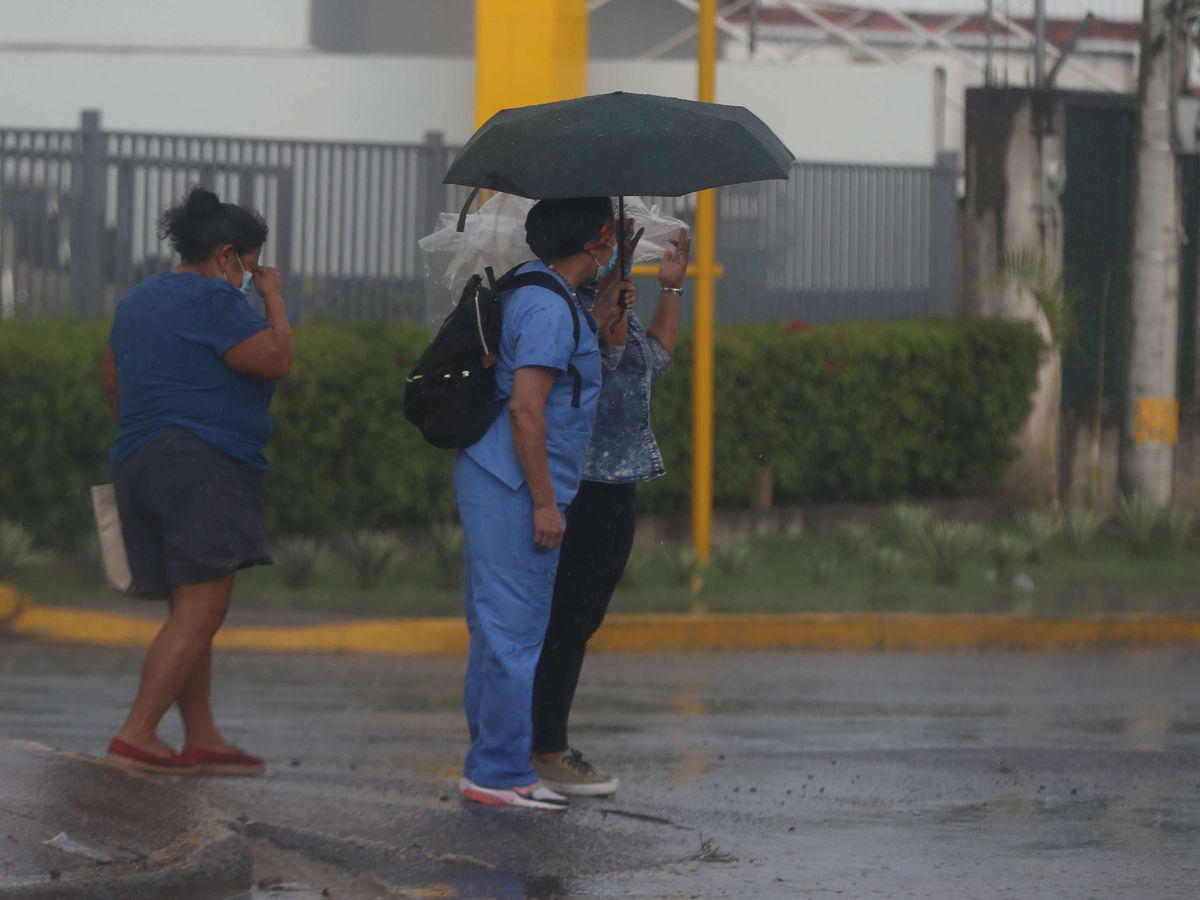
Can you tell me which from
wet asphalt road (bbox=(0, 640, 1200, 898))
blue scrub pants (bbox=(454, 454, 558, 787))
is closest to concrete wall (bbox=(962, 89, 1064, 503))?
wet asphalt road (bbox=(0, 640, 1200, 898))

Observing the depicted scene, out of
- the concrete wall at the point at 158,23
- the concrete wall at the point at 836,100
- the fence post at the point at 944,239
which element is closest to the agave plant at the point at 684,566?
the fence post at the point at 944,239

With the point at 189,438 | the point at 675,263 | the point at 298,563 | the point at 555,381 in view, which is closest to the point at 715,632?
the point at 298,563

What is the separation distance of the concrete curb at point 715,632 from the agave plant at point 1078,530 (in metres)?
2.71

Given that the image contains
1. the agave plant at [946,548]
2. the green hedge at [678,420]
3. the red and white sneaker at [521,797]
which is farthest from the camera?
the agave plant at [946,548]

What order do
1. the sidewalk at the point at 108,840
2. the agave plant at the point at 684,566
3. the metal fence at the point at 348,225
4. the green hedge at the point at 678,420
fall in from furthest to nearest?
the metal fence at the point at 348,225
the green hedge at the point at 678,420
the agave plant at the point at 684,566
the sidewalk at the point at 108,840

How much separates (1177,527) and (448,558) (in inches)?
186

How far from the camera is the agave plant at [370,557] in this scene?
11836 millimetres

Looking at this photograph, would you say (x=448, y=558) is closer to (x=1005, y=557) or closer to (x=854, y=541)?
(x=854, y=541)

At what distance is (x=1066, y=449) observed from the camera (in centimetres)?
1568

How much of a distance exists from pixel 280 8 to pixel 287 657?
16.8 metres

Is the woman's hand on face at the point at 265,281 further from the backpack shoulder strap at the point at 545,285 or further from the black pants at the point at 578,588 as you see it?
the black pants at the point at 578,588

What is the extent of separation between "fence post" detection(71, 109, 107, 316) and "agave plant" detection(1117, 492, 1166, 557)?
6.49m

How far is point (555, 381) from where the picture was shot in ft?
19.3

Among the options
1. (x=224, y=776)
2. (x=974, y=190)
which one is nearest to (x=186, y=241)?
(x=224, y=776)
